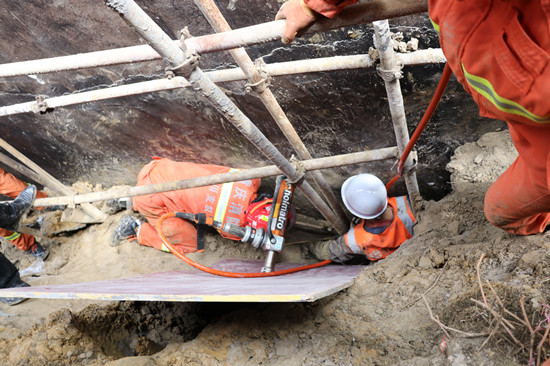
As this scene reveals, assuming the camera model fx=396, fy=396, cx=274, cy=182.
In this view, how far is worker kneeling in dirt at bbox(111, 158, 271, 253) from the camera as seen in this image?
12.6 ft

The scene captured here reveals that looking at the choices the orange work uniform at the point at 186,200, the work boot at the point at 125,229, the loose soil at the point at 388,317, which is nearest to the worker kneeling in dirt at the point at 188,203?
the orange work uniform at the point at 186,200

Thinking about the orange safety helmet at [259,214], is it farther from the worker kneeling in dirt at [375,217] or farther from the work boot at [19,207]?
the work boot at [19,207]

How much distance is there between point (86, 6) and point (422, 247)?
10.1ft

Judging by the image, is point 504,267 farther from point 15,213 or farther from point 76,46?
point 15,213

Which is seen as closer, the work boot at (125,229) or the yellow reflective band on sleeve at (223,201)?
the yellow reflective band on sleeve at (223,201)

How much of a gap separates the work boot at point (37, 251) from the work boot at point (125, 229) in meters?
0.97

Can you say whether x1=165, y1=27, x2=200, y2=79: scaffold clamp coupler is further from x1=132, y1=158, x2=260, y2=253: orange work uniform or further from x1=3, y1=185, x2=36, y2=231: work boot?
x1=3, y1=185, x2=36, y2=231: work boot

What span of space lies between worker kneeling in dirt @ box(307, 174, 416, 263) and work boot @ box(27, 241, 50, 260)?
353 centimetres

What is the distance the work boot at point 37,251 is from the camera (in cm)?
461

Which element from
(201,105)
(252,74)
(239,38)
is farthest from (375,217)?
(239,38)

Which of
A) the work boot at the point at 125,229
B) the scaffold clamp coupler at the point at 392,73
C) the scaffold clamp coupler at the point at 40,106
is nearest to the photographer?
the scaffold clamp coupler at the point at 392,73

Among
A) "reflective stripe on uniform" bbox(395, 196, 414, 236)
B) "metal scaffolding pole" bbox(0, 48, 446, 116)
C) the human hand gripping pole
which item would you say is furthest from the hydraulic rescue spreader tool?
the human hand gripping pole

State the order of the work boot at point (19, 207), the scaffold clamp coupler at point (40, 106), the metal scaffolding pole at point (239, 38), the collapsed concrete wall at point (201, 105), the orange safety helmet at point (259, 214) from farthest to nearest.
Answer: the work boot at point (19, 207), the orange safety helmet at point (259, 214), the scaffold clamp coupler at point (40, 106), the collapsed concrete wall at point (201, 105), the metal scaffolding pole at point (239, 38)

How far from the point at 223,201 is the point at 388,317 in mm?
2101
